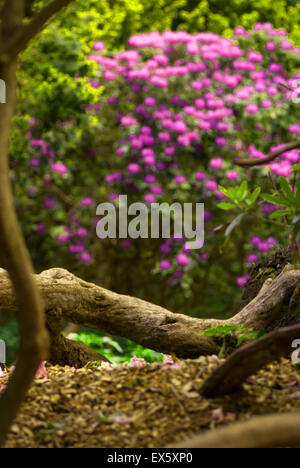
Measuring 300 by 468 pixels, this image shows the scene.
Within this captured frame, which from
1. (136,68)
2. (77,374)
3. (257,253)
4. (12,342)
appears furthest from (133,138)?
(77,374)

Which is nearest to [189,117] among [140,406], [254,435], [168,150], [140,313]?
[168,150]

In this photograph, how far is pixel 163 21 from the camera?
9.23 meters

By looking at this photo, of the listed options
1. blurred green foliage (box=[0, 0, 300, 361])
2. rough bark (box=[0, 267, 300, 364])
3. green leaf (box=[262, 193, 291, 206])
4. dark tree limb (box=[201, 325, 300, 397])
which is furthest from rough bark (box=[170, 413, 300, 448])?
blurred green foliage (box=[0, 0, 300, 361])

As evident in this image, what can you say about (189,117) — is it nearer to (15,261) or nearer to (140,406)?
(140,406)

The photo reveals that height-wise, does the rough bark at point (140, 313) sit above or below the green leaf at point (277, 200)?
below

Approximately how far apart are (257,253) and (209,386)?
4735mm

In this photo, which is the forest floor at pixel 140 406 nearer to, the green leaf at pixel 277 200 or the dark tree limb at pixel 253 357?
the dark tree limb at pixel 253 357

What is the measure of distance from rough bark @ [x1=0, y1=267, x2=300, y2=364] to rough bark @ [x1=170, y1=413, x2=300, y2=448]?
161 centimetres

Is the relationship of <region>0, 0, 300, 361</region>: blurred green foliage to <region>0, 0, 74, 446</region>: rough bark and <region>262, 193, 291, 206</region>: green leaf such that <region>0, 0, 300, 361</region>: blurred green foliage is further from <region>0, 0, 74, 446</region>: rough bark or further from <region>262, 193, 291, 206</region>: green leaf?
<region>0, 0, 74, 446</region>: rough bark

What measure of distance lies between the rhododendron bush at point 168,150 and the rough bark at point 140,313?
3.04 m

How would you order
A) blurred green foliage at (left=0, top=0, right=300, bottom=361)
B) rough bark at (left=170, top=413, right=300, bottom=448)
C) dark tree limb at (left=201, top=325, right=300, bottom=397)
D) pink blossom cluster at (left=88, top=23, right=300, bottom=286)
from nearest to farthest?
rough bark at (left=170, top=413, right=300, bottom=448)
dark tree limb at (left=201, top=325, right=300, bottom=397)
blurred green foliage at (left=0, top=0, right=300, bottom=361)
pink blossom cluster at (left=88, top=23, right=300, bottom=286)

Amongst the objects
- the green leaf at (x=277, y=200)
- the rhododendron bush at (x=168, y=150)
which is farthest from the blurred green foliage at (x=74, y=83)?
the green leaf at (x=277, y=200)

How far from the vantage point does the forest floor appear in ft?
6.68

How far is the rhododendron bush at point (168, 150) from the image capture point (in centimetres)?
656
